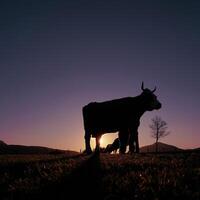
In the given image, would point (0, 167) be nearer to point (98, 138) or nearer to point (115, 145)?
point (98, 138)

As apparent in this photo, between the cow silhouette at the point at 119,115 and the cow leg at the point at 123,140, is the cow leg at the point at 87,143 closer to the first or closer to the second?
the cow silhouette at the point at 119,115

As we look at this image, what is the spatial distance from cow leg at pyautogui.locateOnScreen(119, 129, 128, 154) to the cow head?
8.13ft

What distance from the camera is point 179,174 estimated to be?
6266 mm

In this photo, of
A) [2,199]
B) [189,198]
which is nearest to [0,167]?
[2,199]

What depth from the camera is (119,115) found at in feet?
66.2

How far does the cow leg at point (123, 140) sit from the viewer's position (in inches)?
728

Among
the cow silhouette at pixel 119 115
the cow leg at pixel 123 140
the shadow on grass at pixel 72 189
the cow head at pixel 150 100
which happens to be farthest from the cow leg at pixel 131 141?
the shadow on grass at pixel 72 189

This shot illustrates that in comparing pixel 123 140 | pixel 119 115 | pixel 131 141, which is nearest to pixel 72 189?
pixel 123 140

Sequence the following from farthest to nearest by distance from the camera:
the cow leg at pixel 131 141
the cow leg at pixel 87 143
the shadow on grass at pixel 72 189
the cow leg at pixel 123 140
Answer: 1. the cow leg at pixel 87 143
2. the cow leg at pixel 131 141
3. the cow leg at pixel 123 140
4. the shadow on grass at pixel 72 189

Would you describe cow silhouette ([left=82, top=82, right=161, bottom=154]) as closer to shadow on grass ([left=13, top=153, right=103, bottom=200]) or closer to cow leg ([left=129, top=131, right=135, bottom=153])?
cow leg ([left=129, top=131, right=135, bottom=153])

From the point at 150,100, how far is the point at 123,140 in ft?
11.8

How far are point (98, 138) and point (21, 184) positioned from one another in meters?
15.0

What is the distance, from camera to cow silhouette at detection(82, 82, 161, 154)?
19750 millimetres

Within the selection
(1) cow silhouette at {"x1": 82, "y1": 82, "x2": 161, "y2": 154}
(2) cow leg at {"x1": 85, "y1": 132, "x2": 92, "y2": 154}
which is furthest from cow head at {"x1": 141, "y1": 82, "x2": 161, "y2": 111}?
(2) cow leg at {"x1": 85, "y1": 132, "x2": 92, "y2": 154}
